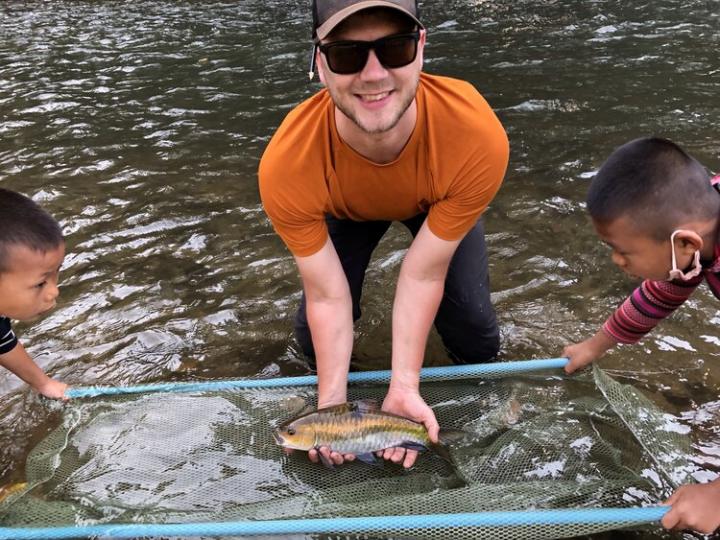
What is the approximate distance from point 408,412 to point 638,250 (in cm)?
124

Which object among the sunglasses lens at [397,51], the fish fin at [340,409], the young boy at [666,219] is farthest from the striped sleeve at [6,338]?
the young boy at [666,219]

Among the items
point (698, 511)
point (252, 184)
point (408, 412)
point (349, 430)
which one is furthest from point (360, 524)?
point (252, 184)

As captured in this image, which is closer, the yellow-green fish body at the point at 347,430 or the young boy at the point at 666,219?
the young boy at the point at 666,219

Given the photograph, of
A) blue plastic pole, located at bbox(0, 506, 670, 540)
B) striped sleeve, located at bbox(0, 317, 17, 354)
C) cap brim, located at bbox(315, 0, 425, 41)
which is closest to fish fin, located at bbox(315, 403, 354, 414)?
blue plastic pole, located at bbox(0, 506, 670, 540)

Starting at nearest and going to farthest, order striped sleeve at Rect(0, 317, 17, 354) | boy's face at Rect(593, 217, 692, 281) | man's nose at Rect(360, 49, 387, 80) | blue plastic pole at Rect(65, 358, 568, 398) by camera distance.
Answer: boy's face at Rect(593, 217, 692, 281), man's nose at Rect(360, 49, 387, 80), striped sleeve at Rect(0, 317, 17, 354), blue plastic pole at Rect(65, 358, 568, 398)

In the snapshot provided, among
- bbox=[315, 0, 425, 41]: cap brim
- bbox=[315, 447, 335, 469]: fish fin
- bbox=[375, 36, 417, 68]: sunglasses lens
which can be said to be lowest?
bbox=[315, 447, 335, 469]: fish fin

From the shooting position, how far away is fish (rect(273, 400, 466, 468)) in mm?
2625

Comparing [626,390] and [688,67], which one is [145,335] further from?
[688,67]

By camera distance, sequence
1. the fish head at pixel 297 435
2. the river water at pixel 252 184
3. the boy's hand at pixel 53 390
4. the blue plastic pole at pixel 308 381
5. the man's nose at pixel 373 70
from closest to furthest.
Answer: the man's nose at pixel 373 70
the fish head at pixel 297 435
the blue plastic pole at pixel 308 381
the boy's hand at pixel 53 390
the river water at pixel 252 184

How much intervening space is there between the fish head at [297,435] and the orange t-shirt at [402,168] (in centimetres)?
79

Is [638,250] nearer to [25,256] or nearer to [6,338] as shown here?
[25,256]

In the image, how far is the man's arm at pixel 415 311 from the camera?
9.50 ft

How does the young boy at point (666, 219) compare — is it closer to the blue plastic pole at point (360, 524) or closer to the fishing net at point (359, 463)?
the blue plastic pole at point (360, 524)

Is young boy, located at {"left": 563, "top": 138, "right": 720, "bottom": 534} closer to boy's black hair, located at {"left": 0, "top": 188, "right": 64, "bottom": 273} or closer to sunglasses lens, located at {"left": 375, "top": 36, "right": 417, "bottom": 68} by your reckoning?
sunglasses lens, located at {"left": 375, "top": 36, "right": 417, "bottom": 68}
